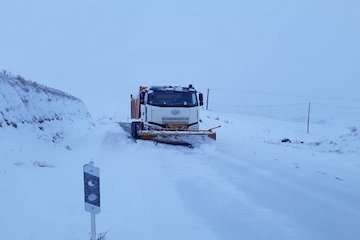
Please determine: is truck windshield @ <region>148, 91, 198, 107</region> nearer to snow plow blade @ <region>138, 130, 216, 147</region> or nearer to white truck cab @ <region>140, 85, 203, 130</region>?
white truck cab @ <region>140, 85, 203, 130</region>

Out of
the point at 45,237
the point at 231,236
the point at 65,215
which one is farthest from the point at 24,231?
the point at 231,236

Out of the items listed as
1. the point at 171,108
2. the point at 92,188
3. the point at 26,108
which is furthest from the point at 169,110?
the point at 92,188

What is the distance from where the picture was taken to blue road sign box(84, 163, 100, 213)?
254 inches

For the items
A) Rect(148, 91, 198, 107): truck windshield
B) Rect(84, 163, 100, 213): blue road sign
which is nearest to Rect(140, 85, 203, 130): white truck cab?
Rect(148, 91, 198, 107): truck windshield

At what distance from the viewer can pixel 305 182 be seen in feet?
39.0

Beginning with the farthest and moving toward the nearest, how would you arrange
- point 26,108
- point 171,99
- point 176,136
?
1. point 171,99
2. point 176,136
3. point 26,108

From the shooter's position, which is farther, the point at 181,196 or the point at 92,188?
the point at 181,196

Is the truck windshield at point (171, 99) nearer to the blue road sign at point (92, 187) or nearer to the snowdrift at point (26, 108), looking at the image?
the snowdrift at point (26, 108)

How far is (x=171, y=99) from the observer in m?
23.4

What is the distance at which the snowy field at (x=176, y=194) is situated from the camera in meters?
7.49

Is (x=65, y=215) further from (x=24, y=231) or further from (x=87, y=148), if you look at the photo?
(x=87, y=148)

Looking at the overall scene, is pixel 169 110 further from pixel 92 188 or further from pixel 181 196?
pixel 92 188

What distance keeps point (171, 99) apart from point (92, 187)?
1696 cm

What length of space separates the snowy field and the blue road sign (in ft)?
1.88
